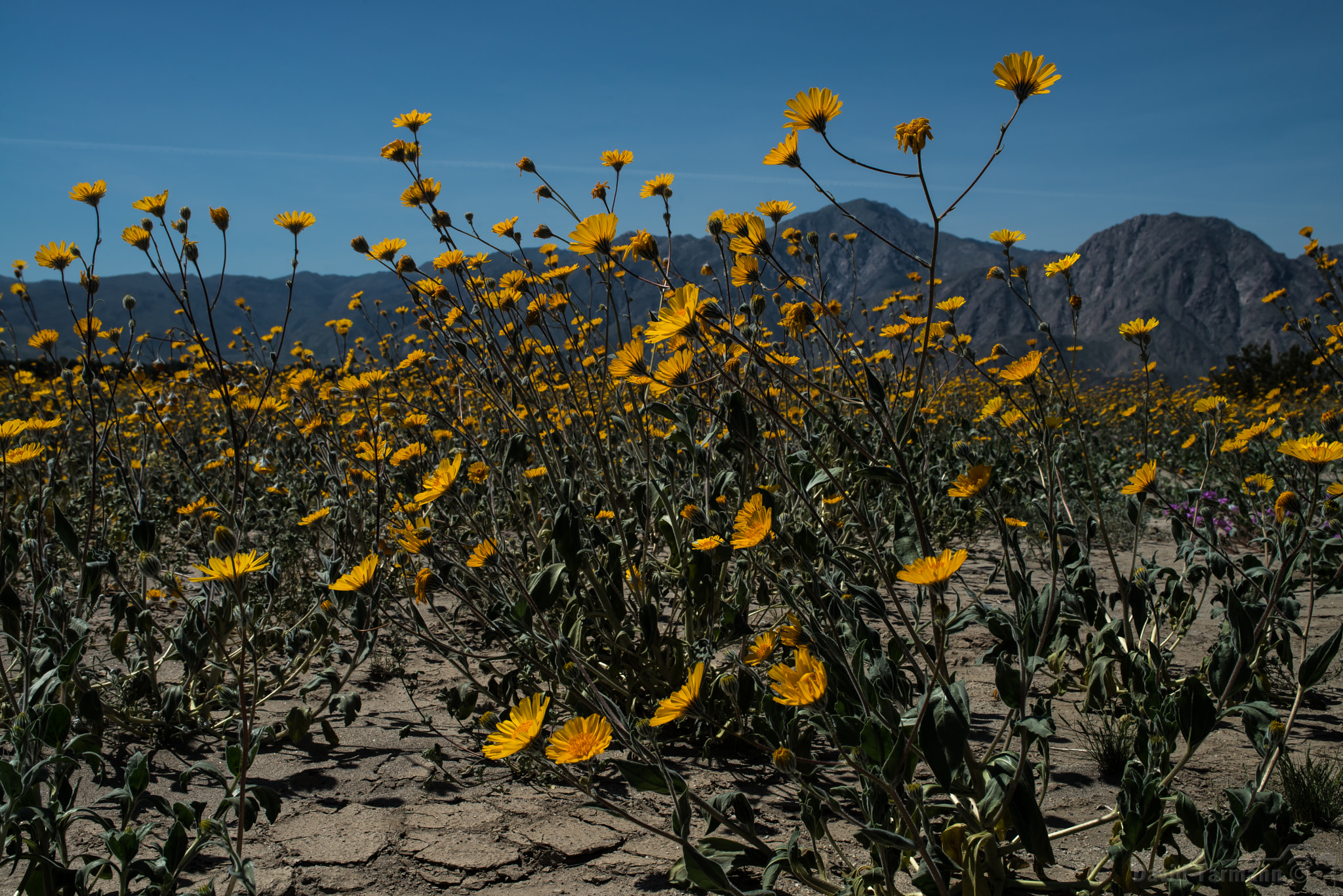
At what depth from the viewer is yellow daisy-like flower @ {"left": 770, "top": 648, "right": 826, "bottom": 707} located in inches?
43.3

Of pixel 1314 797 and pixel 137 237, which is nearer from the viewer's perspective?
pixel 1314 797

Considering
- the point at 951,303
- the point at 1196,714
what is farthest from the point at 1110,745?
the point at 951,303

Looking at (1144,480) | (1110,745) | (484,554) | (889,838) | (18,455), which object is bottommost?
(1110,745)

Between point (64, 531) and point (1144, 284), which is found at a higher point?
point (1144, 284)

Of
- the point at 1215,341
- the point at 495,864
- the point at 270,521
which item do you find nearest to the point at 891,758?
the point at 495,864

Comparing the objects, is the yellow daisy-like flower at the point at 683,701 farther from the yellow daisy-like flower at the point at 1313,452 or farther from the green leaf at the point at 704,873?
the yellow daisy-like flower at the point at 1313,452

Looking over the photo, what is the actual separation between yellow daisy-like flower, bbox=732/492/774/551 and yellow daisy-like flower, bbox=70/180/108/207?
9.21 ft

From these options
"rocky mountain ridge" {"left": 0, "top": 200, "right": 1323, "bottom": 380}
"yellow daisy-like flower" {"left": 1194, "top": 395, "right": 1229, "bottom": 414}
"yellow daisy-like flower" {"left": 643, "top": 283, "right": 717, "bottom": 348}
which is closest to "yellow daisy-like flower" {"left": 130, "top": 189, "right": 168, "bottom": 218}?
"yellow daisy-like flower" {"left": 643, "top": 283, "right": 717, "bottom": 348}

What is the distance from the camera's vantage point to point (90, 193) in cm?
265

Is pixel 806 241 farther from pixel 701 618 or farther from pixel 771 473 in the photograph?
pixel 701 618

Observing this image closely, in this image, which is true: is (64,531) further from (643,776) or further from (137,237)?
(643,776)

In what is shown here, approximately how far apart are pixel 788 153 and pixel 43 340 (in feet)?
11.0

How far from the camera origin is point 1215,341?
6881cm

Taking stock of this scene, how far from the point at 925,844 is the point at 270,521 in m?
3.53
